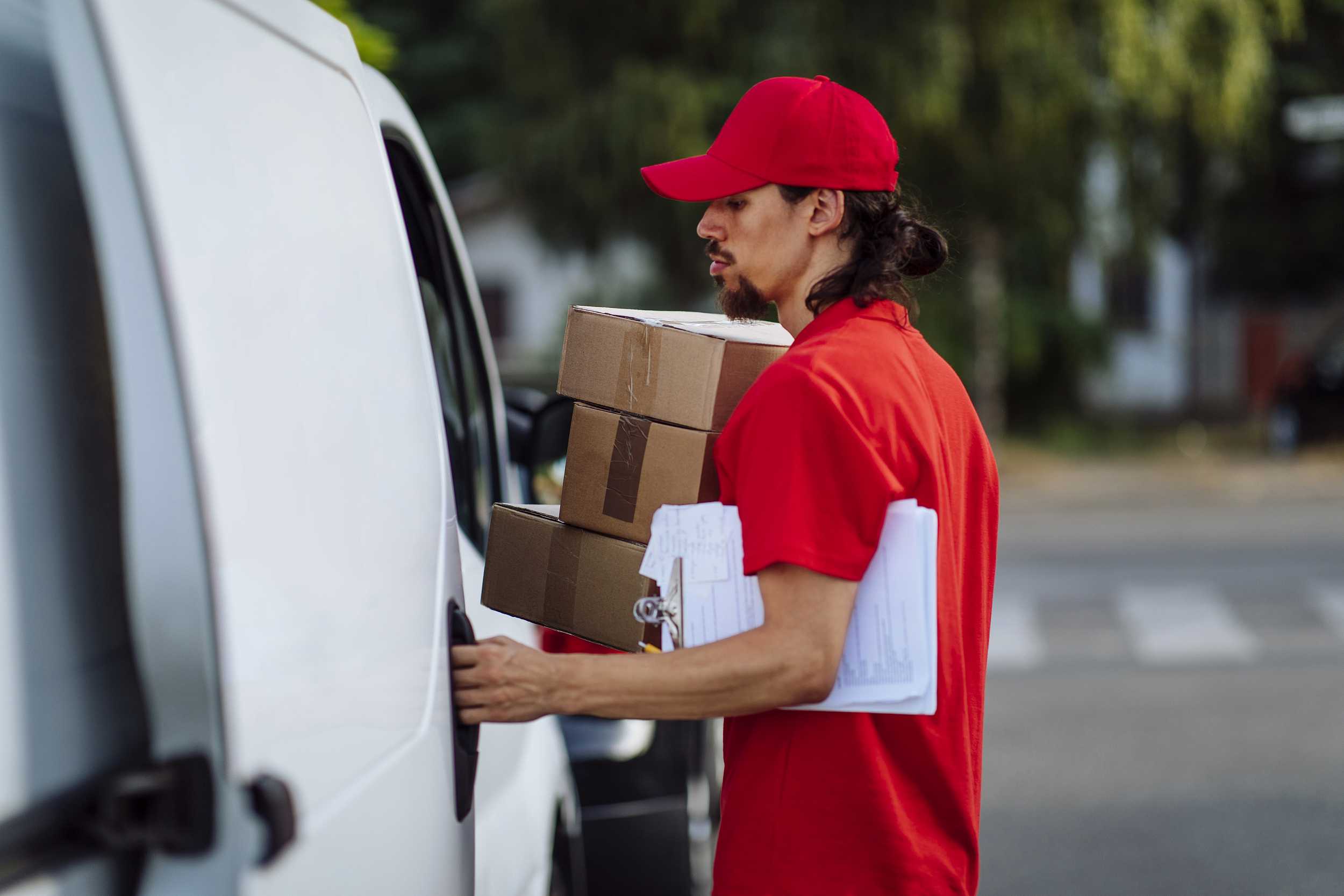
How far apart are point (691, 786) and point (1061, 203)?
14713mm

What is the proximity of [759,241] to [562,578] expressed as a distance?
1.88ft

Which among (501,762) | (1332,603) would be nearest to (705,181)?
(501,762)

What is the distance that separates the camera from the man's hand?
1919mm

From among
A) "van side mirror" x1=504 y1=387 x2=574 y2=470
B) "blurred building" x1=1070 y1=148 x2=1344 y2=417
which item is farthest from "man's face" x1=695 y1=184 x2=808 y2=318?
"blurred building" x1=1070 y1=148 x2=1344 y2=417

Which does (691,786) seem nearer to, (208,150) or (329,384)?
(329,384)

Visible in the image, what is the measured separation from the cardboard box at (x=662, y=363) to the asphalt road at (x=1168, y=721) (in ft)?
10.2

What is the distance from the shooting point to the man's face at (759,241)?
2.14 metres

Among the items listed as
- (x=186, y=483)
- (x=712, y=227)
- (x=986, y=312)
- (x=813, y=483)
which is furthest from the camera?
(x=986, y=312)

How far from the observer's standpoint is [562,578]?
231 centimetres

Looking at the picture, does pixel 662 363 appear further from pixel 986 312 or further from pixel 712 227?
pixel 986 312

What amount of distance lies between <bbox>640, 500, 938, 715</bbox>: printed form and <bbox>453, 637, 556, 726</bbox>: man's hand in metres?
0.21

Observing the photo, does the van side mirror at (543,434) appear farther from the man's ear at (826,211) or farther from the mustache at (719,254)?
the man's ear at (826,211)

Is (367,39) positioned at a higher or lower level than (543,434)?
higher

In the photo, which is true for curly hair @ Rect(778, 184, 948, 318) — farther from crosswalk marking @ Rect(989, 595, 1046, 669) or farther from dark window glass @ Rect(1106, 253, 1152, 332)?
dark window glass @ Rect(1106, 253, 1152, 332)
